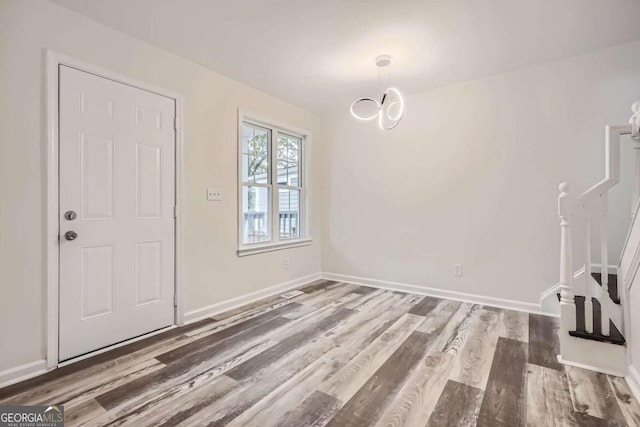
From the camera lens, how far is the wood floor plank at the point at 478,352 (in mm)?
1921

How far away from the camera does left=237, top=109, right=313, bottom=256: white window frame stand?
3398 mm

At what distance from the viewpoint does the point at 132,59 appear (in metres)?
2.46

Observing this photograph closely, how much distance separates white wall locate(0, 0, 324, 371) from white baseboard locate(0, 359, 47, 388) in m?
0.03

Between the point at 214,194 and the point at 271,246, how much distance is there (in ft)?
3.44

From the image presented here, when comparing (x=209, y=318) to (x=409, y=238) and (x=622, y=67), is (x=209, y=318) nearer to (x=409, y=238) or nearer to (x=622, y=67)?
(x=409, y=238)

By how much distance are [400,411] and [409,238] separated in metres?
2.47

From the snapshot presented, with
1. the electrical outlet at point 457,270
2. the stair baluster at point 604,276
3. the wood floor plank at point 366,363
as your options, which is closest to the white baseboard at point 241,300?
the wood floor plank at point 366,363

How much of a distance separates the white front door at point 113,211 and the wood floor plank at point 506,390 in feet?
8.36

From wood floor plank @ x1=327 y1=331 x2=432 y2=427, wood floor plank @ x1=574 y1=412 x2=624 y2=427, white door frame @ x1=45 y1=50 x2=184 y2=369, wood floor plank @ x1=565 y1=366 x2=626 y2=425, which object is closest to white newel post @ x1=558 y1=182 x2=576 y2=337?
wood floor plank @ x1=565 y1=366 x2=626 y2=425

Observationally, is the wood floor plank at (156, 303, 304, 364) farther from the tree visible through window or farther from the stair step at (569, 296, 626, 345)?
the stair step at (569, 296, 626, 345)

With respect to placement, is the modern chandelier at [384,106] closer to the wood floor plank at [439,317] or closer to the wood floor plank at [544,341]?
the wood floor plank at [439,317]

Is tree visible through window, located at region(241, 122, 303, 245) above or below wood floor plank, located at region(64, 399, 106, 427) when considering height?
above

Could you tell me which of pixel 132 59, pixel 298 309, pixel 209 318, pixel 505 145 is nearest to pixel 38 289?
pixel 209 318

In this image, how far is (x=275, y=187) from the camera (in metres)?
3.97
